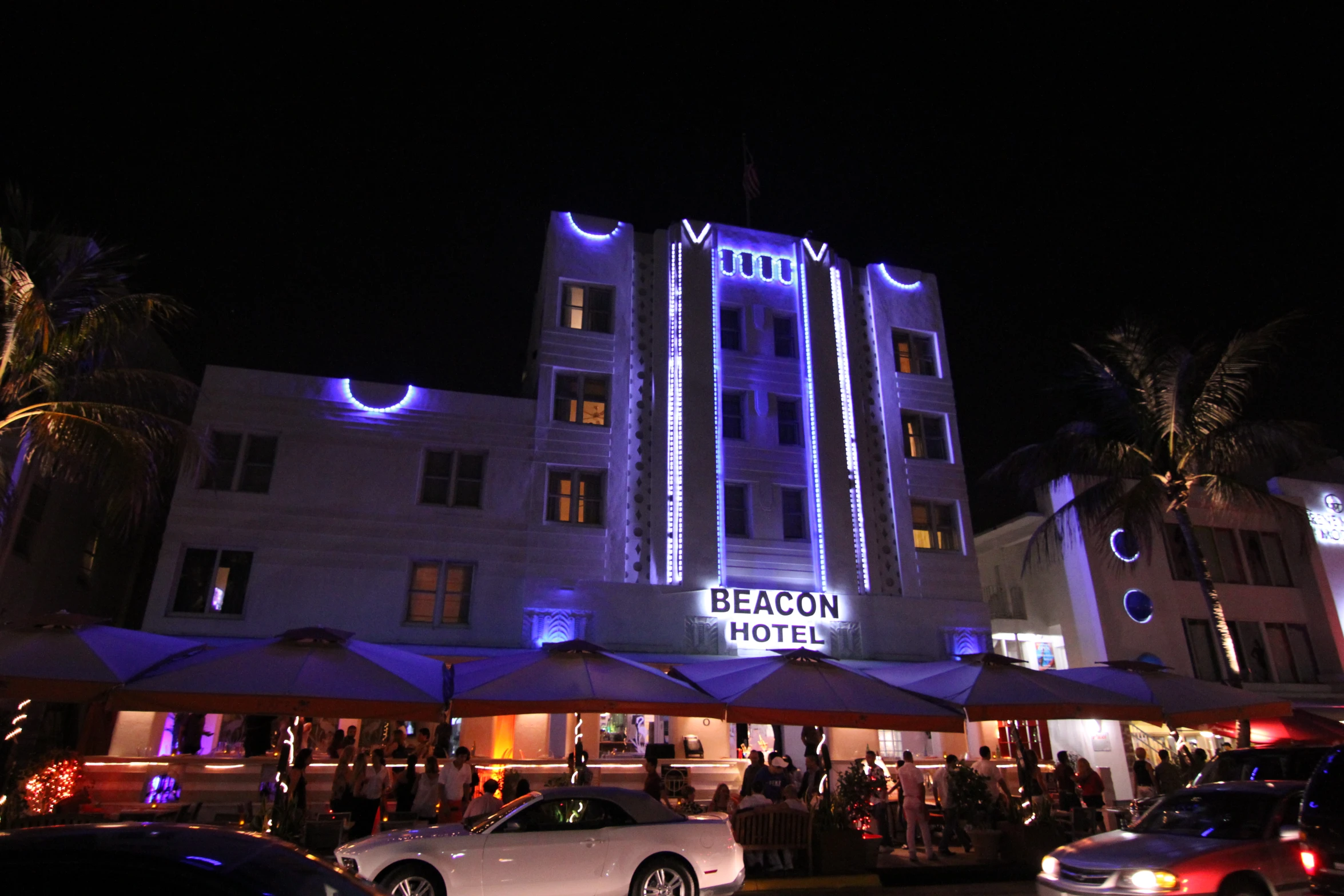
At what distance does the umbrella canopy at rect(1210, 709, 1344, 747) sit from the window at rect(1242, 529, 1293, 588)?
697cm

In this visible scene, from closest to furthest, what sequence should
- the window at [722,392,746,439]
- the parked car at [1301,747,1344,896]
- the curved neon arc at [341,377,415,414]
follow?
the parked car at [1301,747,1344,896] < the curved neon arc at [341,377,415,414] < the window at [722,392,746,439]

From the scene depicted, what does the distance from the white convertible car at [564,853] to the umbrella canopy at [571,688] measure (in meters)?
2.48

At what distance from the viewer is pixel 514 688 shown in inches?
493

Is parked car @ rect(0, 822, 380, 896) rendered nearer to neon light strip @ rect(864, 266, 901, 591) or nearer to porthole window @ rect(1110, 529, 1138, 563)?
neon light strip @ rect(864, 266, 901, 591)

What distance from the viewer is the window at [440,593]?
20.0 metres

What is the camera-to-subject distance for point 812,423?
78.3 ft

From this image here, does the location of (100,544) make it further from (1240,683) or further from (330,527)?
(1240,683)

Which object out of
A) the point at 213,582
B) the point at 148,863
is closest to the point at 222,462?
the point at 213,582

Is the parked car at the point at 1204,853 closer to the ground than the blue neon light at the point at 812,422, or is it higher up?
closer to the ground

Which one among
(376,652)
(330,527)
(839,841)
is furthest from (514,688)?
(330,527)

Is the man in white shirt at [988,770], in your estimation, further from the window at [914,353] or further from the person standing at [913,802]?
the window at [914,353]

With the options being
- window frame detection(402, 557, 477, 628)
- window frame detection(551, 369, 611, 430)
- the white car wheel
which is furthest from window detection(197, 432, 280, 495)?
the white car wheel

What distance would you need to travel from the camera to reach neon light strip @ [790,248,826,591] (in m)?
22.5

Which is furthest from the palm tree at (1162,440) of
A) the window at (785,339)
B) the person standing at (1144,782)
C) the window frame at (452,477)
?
the window frame at (452,477)
